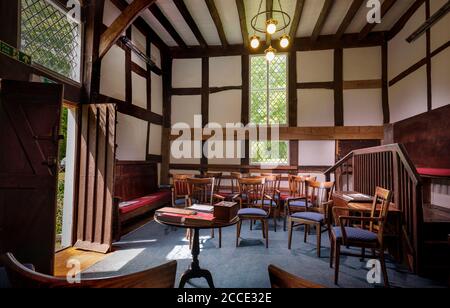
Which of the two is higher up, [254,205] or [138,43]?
[138,43]

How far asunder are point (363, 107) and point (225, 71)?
385cm

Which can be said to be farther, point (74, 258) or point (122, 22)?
point (122, 22)

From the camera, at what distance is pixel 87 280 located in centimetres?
76

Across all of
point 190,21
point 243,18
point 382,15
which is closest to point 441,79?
point 382,15

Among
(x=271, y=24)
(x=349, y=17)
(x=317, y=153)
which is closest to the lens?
(x=271, y=24)

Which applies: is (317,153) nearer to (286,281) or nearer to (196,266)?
(196,266)

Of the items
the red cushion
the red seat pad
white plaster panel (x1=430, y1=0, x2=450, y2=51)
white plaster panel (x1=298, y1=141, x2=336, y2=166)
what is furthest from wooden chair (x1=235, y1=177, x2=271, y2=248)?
white plaster panel (x1=430, y1=0, x2=450, y2=51)

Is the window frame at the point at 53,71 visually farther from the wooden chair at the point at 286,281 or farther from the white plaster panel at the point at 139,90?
the wooden chair at the point at 286,281

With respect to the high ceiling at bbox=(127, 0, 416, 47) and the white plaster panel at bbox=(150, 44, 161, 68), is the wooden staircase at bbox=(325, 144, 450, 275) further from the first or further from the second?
the white plaster panel at bbox=(150, 44, 161, 68)

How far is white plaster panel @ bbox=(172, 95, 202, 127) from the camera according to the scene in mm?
6742

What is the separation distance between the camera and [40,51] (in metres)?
3.03

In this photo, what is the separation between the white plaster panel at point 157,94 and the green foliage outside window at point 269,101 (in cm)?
259

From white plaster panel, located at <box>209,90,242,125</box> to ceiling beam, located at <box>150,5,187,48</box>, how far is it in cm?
167
